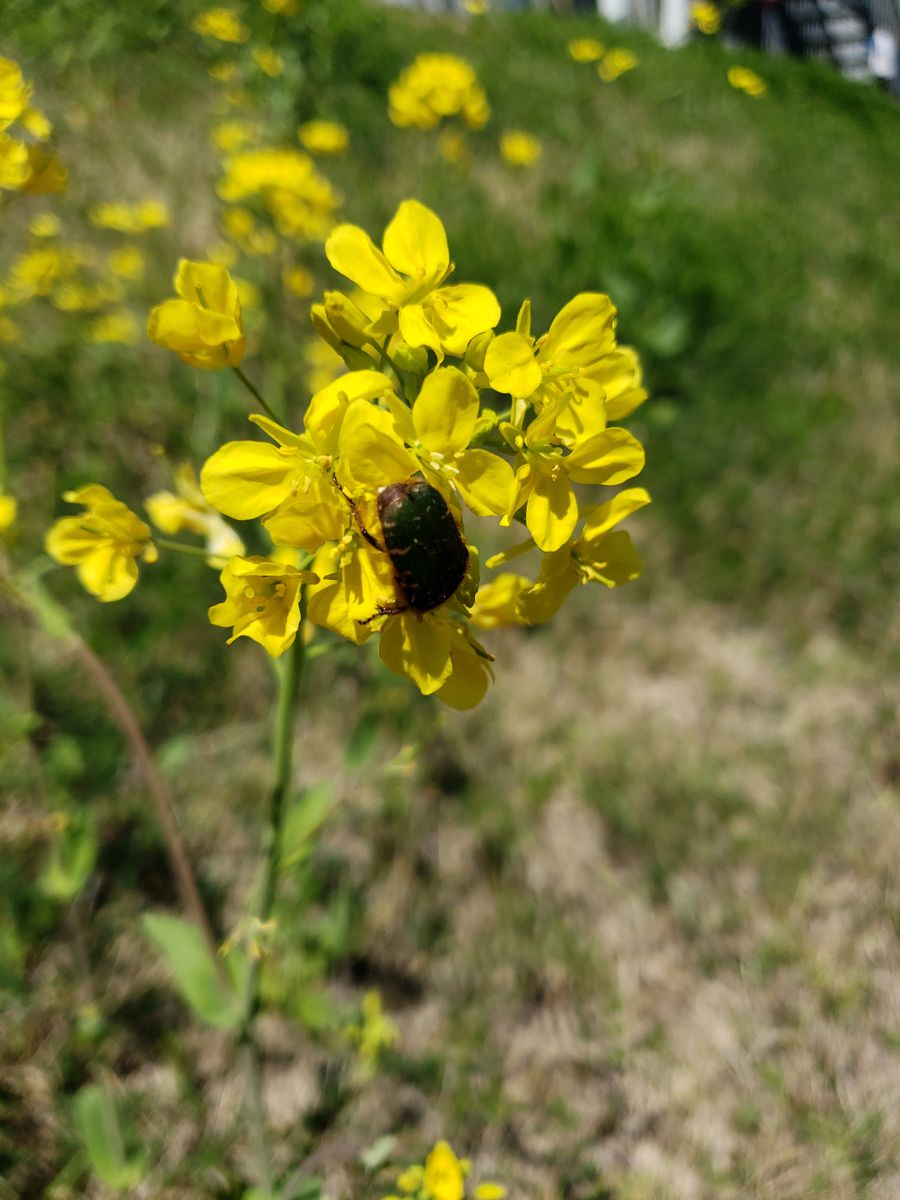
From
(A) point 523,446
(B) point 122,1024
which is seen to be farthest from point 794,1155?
(A) point 523,446

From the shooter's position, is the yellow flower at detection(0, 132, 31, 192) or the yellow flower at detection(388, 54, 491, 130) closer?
the yellow flower at detection(0, 132, 31, 192)

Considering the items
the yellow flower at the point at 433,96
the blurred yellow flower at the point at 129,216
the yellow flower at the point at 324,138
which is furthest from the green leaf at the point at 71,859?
the yellow flower at the point at 433,96

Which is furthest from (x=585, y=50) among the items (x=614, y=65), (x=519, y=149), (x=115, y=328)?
(x=115, y=328)

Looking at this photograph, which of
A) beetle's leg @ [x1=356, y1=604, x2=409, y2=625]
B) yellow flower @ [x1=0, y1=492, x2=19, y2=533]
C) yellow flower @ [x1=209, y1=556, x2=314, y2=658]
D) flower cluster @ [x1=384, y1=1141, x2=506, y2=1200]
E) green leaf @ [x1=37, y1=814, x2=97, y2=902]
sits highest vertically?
beetle's leg @ [x1=356, y1=604, x2=409, y2=625]

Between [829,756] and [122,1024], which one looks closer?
[122,1024]

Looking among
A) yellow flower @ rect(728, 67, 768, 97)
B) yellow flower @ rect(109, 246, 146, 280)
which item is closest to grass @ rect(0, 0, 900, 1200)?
yellow flower @ rect(109, 246, 146, 280)

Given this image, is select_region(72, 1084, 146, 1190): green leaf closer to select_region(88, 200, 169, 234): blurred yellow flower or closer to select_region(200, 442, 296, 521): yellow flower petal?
select_region(200, 442, 296, 521): yellow flower petal

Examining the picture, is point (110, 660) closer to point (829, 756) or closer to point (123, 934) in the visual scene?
point (123, 934)
